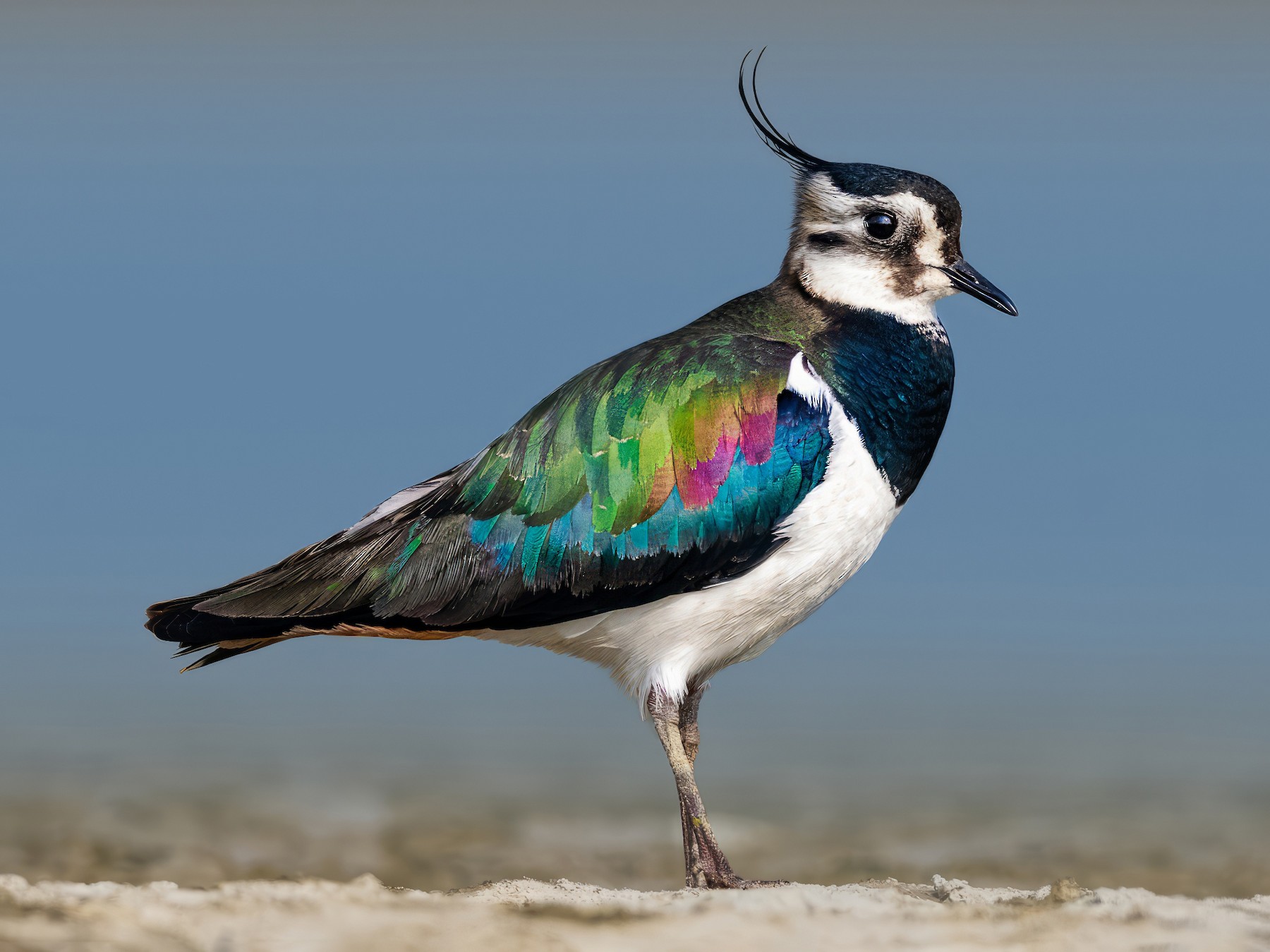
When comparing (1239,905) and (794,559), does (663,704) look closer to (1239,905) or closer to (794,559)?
(794,559)

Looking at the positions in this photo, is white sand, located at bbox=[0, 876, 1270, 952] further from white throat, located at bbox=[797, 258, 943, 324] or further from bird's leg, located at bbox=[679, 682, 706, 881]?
white throat, located at bbox=[797, 258, 943, 324]

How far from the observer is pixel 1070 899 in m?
6.33

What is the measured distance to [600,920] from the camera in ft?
19.6

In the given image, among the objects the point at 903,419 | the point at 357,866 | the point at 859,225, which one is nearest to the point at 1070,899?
the point at 903,419

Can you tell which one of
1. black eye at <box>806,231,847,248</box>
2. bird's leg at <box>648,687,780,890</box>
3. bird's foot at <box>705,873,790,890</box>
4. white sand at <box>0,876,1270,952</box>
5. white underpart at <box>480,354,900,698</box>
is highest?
black eye at <box>806,231,847,248</box>

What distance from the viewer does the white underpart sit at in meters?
6.68

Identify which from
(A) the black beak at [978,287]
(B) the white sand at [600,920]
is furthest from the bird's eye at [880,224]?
(B) the white sand at [600,920]

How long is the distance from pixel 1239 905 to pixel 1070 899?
83 cm

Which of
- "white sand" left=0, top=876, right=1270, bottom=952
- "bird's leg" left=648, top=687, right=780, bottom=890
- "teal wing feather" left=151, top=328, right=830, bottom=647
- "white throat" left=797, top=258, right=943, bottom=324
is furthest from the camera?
"white throat" left=797, top=258, right=943, bottom=324

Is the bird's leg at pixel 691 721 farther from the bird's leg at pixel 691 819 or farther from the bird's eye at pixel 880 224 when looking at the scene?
the bird's eye at pixel 880 224

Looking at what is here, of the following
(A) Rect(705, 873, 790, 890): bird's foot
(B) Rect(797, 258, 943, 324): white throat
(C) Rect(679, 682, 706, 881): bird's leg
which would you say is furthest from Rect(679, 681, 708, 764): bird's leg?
(B) Rect(797, 258, 943, 324): white throat

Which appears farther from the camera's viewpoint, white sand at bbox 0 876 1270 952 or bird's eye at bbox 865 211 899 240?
bird's eye at bbox 865 211 899 240

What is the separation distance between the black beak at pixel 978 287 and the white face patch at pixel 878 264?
4 centimetres

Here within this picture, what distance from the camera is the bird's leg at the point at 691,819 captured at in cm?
678
